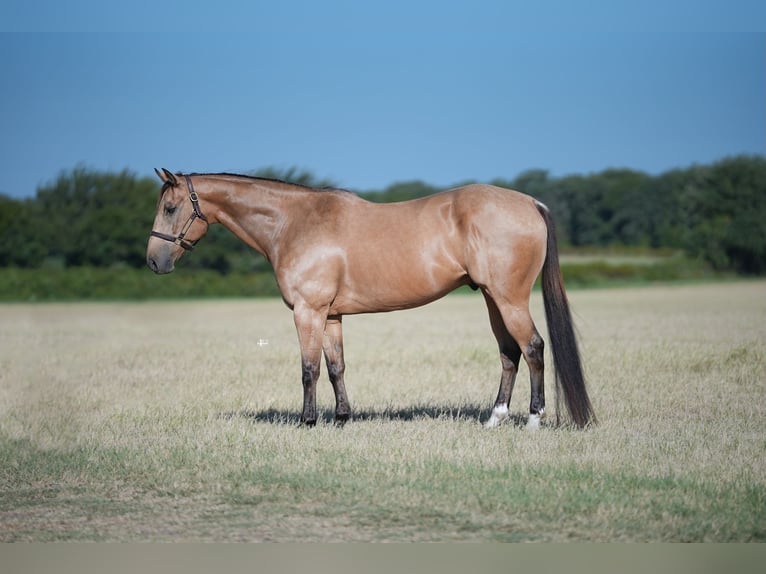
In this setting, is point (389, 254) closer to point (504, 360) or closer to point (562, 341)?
point (504, 360)

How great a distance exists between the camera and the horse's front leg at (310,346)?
8.98 metres

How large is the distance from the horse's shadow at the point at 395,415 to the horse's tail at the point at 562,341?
2.19 ft

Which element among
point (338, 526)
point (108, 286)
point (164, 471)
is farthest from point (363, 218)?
point (108, 286)

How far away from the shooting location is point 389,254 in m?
8.88

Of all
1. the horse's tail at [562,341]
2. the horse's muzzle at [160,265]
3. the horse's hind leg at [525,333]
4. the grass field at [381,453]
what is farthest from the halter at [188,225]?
the horse's tail at [562,341]

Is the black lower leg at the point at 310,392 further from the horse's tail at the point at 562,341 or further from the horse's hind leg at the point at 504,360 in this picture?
the horse's tail at the point at 562,341

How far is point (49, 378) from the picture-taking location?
45.4ft

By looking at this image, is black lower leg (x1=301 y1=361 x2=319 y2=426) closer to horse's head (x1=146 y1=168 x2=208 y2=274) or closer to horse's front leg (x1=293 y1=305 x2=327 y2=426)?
horse's front leg (x1=293 y1=305 x2=327 y2=426)

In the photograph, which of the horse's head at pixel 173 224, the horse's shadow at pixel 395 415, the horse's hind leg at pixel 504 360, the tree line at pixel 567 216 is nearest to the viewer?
the horse's hind leg at pixel 504 360

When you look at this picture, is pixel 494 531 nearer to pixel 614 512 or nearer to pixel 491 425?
pixel 614 512

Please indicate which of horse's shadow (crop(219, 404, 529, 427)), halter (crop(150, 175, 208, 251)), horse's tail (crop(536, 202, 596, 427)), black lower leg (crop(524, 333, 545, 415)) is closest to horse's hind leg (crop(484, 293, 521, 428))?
horse's shadow (crop(219, 404, 529, 427))

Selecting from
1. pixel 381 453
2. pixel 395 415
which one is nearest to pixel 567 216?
pixel 395 415

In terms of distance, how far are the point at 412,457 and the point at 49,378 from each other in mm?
8321

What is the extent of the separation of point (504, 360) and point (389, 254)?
1.71 m
